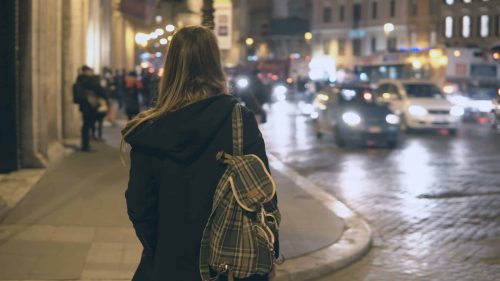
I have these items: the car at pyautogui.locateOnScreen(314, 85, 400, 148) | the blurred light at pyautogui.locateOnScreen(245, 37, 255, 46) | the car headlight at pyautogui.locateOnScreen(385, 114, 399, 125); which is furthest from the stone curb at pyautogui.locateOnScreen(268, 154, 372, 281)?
the blurred light at pyautogui.locateOnScreen(245, 37, 255, 46)

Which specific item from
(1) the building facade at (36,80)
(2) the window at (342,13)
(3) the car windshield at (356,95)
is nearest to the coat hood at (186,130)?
(1) the building facade at (36,80)

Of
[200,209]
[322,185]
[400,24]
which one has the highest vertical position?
[400,24]

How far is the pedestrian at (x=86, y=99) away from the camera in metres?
17.5

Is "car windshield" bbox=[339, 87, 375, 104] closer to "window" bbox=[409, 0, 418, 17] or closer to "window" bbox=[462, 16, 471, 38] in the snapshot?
"window" bbox=[462, 16, 471, 38]

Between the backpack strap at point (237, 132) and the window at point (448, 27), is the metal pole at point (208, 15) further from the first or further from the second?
the window at point (448, 27)

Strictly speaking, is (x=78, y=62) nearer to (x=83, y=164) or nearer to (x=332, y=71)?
(x=83, y=164)

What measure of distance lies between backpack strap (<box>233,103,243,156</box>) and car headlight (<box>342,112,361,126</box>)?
60.2 feet

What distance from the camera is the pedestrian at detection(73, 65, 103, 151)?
57.3 ft

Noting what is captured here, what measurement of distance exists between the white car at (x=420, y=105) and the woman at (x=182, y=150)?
78.7 feet

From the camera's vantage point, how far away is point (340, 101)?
22797mm

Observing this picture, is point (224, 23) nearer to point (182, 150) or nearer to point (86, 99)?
point (86, 99)

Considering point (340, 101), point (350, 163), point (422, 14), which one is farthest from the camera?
point (422, 14)

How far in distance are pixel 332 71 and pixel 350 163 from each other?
5626 centimetres

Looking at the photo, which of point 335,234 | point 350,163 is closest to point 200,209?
point 335,234
